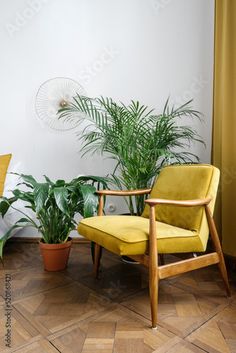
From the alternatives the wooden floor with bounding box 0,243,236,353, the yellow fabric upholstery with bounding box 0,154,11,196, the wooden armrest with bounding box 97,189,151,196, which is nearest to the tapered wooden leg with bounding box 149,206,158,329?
the wooden floor with bounding box 0,243,236,353

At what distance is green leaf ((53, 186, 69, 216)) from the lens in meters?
1.62

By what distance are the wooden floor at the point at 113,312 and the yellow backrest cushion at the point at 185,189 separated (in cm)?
46

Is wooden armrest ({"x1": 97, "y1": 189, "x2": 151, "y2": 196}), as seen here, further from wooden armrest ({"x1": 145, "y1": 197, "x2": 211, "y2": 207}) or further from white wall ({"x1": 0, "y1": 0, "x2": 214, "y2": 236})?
white wall ({"x1": 0, "y1": 0, "x2": 214, "y2": 236})

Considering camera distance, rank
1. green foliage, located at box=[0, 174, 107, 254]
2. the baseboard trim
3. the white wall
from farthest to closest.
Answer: the baseboard trim → the white wall → green foliage, located at box=[0, 174, 107, 254]

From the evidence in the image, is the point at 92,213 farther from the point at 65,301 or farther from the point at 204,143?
the point at 204,143

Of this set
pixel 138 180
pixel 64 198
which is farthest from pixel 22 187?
pixel 138 180

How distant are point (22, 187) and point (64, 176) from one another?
1.39 feet

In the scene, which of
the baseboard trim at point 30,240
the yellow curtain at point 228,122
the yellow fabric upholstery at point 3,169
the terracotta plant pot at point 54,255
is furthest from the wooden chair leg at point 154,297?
the yellow fabric upholstery at point 3,169

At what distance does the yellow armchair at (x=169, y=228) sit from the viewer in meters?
1.30

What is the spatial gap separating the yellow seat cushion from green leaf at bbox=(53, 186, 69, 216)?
201mm

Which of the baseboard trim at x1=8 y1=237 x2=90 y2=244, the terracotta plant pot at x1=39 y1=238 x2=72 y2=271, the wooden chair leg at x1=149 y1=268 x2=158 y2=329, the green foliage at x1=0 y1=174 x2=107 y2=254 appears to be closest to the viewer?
the wooden chair leg at x1=149 y1=268 x2=158 y2=329

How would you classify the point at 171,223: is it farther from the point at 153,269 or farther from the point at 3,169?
the point at 3,169

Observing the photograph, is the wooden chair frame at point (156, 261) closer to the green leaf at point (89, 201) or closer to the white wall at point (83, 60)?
the green leaf at point (89, 201)

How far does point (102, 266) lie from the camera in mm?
2023
